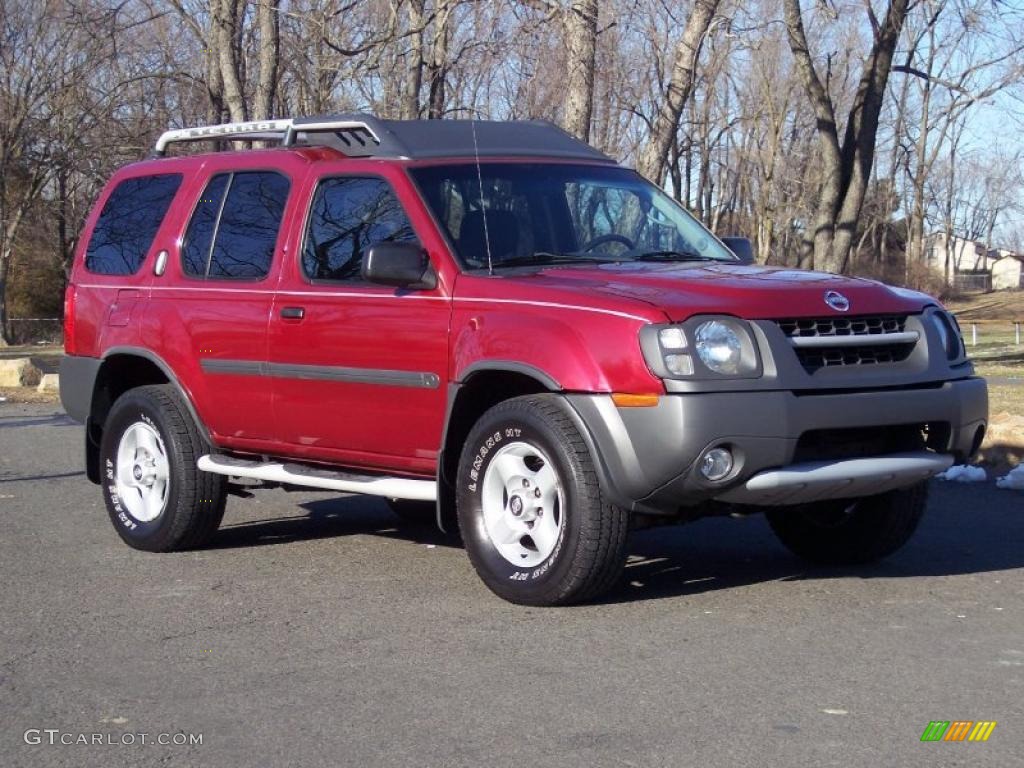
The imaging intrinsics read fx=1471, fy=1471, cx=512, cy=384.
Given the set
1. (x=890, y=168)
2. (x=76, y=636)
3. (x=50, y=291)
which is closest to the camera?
(x=76, y=636)

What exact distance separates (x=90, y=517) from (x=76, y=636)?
10.8 feet

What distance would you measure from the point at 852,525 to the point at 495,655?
7.77ft

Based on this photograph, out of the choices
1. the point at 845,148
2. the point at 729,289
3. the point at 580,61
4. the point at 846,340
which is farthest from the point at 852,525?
the point at 845,148

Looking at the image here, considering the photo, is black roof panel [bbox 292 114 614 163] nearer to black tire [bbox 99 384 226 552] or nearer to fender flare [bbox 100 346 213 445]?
fender flare [bbox 100 346 213 445]

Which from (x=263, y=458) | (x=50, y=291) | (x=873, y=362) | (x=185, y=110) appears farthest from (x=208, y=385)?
(x=50, y=291)

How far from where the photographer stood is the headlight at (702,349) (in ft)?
19.1

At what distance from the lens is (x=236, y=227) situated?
7898mm

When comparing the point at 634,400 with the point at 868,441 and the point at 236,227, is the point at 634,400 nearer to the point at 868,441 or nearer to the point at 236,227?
the point at 868,441

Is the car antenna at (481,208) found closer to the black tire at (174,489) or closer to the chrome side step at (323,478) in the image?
the chrome side step at (323,478)

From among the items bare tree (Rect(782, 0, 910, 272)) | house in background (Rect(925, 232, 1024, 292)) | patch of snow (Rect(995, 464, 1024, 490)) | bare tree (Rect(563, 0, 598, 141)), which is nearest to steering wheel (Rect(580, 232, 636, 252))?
patch of snow (Rect(995, 464, 1024, 490))

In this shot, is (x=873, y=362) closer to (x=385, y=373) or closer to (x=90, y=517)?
(x=385, y=373)

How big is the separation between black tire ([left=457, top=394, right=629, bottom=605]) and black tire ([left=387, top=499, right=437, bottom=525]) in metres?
2.18

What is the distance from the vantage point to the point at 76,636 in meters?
6.05

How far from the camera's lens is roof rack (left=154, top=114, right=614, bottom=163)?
730 centimetres
